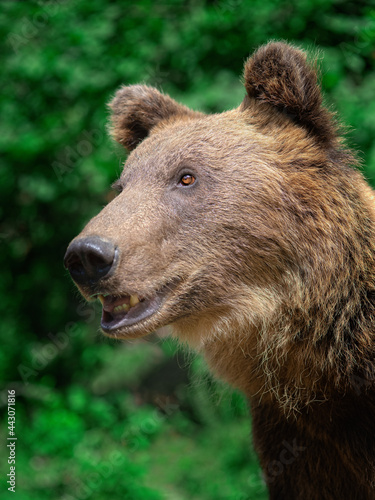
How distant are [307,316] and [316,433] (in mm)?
558

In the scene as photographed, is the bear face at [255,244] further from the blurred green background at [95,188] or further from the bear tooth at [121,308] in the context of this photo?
the blurred green background at [95,188]

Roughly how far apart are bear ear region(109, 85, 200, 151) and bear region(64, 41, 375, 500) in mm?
637

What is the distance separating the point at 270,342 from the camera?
2.94m

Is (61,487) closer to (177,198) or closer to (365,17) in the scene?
(177,198)

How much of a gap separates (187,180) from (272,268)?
0.61 metres

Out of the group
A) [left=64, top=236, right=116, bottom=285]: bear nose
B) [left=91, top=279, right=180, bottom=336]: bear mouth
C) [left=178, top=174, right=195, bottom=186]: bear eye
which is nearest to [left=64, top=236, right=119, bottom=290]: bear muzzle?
[left=64, top=236, right=116, bottom=285]: bear nose

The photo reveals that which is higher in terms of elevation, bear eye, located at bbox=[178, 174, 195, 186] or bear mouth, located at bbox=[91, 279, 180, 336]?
bear eye, located at bbox=[178, 174, 195, 186]

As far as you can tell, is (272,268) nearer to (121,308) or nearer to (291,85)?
(121,308)

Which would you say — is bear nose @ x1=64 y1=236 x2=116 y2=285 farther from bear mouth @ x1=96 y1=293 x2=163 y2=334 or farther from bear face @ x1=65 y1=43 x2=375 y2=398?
bear mouth @ x1=96 y1=293 x2=163 y2=334

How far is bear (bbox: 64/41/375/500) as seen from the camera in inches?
110

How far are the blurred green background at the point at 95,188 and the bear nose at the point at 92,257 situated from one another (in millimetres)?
2041

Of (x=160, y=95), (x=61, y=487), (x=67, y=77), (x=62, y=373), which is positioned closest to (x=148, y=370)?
(x=62, y=373)

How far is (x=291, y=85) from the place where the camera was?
10.0 feet

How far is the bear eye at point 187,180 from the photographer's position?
3.04 meters
